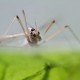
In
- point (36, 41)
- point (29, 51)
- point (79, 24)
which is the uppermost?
point (29, 51)

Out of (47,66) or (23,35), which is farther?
(23,35)

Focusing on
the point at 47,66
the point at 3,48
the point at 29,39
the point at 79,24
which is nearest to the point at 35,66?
the point at 47,66

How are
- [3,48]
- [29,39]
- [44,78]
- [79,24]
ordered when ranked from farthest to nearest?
[79,24] < [29,39] < [3,48] < [44,78]

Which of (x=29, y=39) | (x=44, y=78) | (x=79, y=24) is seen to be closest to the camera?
(x=44, y=78)

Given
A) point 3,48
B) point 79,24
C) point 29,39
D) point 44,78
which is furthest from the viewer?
point 79,24

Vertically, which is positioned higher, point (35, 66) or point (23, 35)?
point (35, 66)

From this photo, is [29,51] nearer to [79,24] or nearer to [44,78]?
[44,78]

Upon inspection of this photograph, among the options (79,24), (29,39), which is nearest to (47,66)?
(29,39)

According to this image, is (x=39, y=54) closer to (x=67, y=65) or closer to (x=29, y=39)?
(x=67, y=65)

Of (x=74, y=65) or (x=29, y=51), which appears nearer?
(x=74, y=65)
